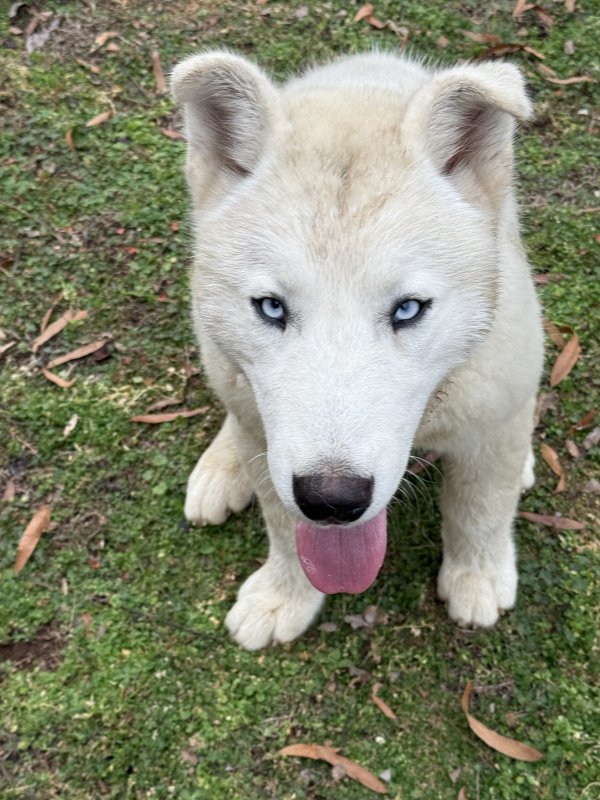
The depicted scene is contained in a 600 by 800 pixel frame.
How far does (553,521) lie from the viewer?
366cm

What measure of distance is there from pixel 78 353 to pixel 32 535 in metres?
1.03

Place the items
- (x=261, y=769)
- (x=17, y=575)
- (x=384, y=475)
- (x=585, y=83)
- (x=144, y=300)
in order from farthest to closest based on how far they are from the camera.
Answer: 1. (x=585, y=83)
2. (x=144, y=300)
3. (x=17, y=575)
4. (x=261, y=769)
5. (x=384, y=475)

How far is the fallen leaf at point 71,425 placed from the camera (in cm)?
407

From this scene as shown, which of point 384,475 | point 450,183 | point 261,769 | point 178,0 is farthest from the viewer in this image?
point 178,0

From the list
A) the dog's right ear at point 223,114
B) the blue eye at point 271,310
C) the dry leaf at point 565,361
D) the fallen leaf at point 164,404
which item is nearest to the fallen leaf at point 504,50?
the dry leaf at point 565,361

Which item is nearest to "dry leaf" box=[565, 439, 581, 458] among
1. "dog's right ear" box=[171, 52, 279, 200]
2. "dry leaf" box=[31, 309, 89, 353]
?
"dog's right ear" box=[171, 52, 279, 200]

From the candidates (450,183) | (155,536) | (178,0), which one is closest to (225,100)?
(450,183)

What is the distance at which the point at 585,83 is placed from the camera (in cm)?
492

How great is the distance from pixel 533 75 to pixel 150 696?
422cm

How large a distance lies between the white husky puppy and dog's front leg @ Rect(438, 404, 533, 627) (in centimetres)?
14

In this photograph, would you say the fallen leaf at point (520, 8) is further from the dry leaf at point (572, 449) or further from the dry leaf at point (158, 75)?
the dry leaf at point (572, 449)

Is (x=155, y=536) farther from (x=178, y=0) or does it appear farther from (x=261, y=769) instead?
(x=178, y=0)

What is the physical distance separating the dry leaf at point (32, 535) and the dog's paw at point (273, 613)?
1.04 meters

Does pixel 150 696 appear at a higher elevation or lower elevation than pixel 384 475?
lower
